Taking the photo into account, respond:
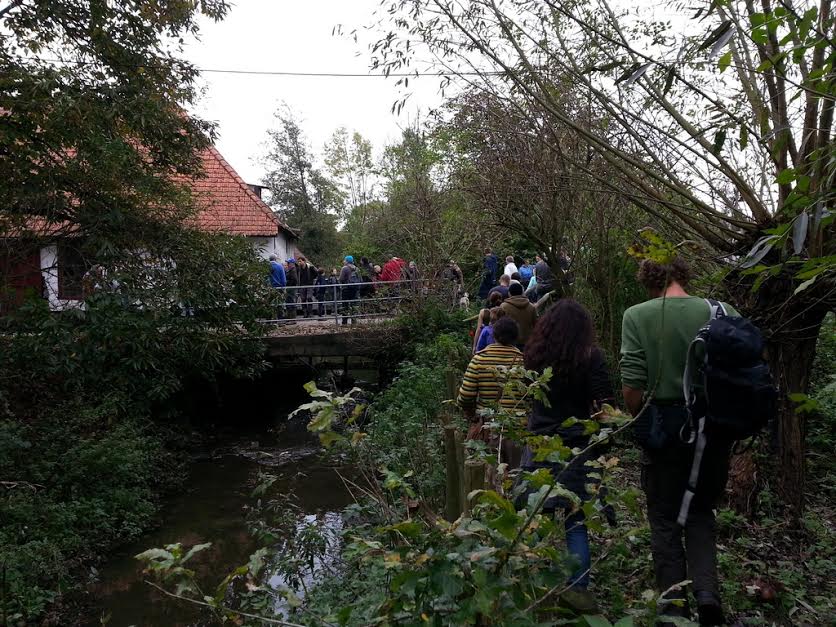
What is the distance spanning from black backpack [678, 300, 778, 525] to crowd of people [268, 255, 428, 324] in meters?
11.3

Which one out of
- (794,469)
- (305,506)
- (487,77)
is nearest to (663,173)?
(487,77)

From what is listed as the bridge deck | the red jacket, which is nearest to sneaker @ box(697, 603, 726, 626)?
the bridge deck

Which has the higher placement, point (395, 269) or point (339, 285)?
point (395, 269)

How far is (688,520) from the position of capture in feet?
10.1

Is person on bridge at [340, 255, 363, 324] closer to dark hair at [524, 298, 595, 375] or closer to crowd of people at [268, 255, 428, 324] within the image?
crowd of people at [268, 255, 428, 324]

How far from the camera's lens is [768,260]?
169 inches

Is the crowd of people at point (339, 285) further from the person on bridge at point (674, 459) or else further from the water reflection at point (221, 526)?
the person on bridge at point (674, 459)

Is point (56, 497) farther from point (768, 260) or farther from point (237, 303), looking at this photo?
point (768, 260)

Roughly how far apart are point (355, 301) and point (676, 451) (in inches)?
559

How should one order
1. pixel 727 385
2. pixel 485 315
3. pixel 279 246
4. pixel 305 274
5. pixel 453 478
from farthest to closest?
1. pixel 279 246
2. pixel 305 274
3. pixel 485 315
4. pixel 453 478
5. pixel 727 385

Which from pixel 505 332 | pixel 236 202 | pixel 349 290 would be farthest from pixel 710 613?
pixel 236 202

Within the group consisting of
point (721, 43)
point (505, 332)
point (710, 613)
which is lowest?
point (710, 613)

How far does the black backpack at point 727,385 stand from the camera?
283 cm

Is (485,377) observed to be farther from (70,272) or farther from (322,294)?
(322,294)
